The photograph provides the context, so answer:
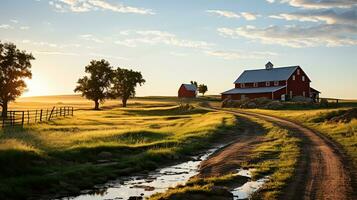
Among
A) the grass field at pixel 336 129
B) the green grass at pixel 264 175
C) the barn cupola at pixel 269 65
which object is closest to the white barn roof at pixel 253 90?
the barn cupola at pixel 269 65

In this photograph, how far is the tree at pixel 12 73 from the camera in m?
71.2

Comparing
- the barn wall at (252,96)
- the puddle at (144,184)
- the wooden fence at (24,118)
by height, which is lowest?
the puddle at (144,184)

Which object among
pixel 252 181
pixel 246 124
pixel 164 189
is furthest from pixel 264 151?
pixel 246 124

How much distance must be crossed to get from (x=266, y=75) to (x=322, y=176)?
94.9m

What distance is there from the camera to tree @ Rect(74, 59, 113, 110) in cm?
11050

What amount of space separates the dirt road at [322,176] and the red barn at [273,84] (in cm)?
7468

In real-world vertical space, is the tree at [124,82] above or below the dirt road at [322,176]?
above

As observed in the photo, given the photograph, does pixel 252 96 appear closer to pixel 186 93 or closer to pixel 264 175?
pixel 186 93

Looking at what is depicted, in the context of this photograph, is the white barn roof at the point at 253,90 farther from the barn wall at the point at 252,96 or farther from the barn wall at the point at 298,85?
the barn wall at the point at 298,85

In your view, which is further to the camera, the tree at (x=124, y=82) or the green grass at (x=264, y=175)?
the tree at (x=124, y=82)

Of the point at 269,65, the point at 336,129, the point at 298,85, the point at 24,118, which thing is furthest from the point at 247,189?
the point at 269,65

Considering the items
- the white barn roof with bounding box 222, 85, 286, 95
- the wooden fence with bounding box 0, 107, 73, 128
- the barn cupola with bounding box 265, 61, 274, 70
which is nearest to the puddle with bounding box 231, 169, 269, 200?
the wooden fence with bounding box 0, 107, 73, 128

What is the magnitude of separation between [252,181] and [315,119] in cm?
3287

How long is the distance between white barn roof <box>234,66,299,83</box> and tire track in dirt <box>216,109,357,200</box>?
7897 centimetres
